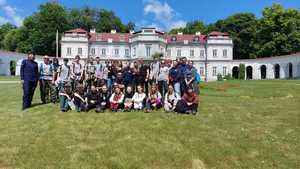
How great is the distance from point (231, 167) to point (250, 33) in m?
56.5

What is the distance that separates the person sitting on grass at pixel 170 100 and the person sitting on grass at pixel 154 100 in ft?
0.99

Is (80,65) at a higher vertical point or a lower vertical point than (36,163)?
higher

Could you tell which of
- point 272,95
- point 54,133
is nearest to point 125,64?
point 54,133

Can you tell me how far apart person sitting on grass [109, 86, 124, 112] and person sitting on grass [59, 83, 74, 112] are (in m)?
1.23

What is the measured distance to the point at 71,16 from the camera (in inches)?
2795

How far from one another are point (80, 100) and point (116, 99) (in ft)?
3.62

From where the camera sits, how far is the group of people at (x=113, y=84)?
1170 cm

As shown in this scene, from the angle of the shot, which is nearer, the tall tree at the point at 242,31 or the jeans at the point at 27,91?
the jeans at the point at 27,91

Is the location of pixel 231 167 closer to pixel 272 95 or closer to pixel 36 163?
pixel 36 163

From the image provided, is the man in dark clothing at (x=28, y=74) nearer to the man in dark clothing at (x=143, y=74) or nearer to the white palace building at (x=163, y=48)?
the man in dark clothing at (x=143, y=74)

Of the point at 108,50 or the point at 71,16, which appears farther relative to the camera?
the point at 71,16

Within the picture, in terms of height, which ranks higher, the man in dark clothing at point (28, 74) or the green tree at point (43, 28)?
the green tree at point (43, 28)

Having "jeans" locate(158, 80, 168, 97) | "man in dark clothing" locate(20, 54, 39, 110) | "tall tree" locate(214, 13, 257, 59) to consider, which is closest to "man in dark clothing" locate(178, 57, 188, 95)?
"jeans" locate(158, 80, 168, 97)

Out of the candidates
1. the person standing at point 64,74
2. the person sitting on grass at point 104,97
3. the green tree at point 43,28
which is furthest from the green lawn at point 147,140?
the green tree at point 43,28
